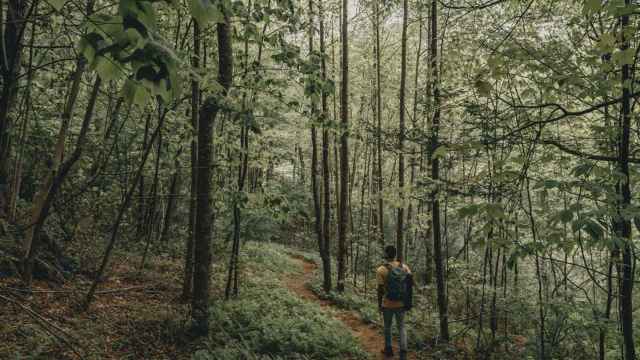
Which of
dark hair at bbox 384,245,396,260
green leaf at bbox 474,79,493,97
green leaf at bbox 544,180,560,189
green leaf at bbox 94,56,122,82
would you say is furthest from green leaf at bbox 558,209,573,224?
dark hair at bbox 384,245,396,260

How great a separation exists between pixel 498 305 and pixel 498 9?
794cm

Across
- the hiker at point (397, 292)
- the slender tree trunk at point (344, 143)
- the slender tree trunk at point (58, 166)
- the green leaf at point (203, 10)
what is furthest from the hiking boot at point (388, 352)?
the green leaf at point (203, 10)

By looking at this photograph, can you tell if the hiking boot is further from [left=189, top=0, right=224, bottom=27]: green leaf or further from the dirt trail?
[left=189, top=0, right=224, bottom=27]: green leaf

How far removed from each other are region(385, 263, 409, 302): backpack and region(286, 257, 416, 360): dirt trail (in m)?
1.61

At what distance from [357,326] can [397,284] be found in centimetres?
348

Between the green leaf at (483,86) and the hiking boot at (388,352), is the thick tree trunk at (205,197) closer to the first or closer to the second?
the hiking boot at (388,352)

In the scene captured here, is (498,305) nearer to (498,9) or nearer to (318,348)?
(318,348)

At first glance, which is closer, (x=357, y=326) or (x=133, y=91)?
(x=133, y=91)

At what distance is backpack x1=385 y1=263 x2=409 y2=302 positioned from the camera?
25.1 ft

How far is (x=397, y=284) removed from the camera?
25.1 feet

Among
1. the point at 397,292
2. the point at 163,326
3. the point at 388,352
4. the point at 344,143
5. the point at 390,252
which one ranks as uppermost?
the point at 344,143

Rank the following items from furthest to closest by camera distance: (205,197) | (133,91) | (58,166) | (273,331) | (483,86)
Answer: (273,331) → (205,197) → (58,166) → (483,86) → (133,91)

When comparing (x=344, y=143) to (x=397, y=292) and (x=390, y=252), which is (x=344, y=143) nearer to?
(x=390, y=252)

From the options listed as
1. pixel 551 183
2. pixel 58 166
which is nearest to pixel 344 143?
pixel 58 166
